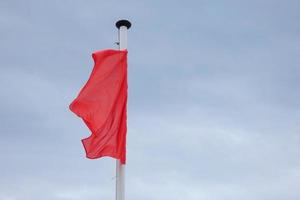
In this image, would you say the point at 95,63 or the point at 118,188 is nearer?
the point at 118,188

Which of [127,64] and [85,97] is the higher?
[127,64]

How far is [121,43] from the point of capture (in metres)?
14.7

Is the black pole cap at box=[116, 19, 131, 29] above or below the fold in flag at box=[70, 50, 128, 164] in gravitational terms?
above

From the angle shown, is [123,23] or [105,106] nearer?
[105,106]

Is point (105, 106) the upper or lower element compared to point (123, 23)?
lower

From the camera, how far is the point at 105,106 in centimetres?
1390

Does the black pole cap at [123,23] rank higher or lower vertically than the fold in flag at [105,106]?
higher

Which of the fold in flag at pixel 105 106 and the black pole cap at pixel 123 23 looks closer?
the fold in flag at pixel 105 106

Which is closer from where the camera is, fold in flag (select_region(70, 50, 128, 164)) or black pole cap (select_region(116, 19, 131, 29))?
fold in flag (select_region(70, 50, 128, 164))

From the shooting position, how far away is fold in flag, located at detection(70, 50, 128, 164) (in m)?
13.4

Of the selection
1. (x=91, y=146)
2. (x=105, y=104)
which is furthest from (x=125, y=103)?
(x=91, y=146)

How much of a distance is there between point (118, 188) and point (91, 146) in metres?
1.17

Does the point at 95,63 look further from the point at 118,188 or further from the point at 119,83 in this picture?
the point at 118,188

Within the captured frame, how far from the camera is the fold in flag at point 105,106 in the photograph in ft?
43.8
